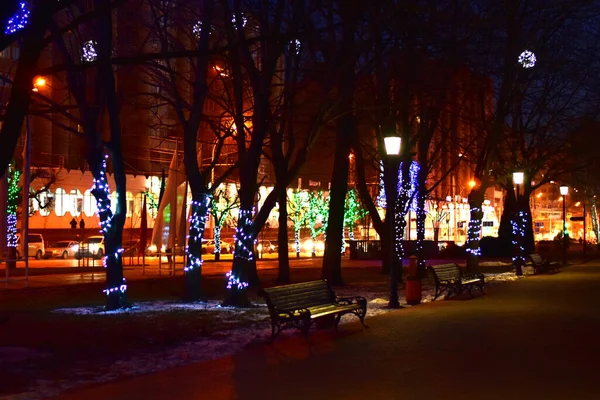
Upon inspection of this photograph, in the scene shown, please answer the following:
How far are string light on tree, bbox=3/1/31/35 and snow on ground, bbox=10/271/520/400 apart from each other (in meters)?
4.57

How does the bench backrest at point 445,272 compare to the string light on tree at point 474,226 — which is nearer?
the bench backrest at point 445,272

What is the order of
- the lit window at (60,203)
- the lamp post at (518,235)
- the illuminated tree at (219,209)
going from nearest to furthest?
the lamp post at (518,235)
the illuminated tree at (219,209)
the lit window at (60,203)

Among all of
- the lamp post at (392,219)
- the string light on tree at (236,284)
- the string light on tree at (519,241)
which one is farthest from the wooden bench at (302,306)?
the string light on tree at (519,241)

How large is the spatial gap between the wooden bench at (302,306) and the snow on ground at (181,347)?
453 millimetres

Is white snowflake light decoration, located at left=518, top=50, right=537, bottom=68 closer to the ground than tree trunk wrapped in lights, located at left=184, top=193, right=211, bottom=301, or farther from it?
farther from it

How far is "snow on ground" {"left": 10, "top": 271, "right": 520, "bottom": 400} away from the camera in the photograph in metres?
9.62

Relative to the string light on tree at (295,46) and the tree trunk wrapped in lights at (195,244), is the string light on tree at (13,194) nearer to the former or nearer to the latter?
the tree trunk wrapped in lights at (195,244)

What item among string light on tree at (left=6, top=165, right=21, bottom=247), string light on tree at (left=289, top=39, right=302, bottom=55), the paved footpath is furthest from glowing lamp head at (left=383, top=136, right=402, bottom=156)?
string light on tree at (left=6, top=165, right=21, bottom=247)

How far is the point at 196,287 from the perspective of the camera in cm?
1984

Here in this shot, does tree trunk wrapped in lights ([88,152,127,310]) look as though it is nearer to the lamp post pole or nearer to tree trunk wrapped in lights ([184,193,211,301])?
tree trunk wrapped in lights ([184,193,211,301])

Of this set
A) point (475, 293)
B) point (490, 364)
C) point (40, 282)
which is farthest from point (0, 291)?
point (490, 364)

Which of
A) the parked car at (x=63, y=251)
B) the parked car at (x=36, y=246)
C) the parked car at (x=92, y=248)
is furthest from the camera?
the parked car at (x=63, y=251)

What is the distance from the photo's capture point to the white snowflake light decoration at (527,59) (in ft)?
90.0

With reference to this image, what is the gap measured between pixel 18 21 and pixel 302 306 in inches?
278
